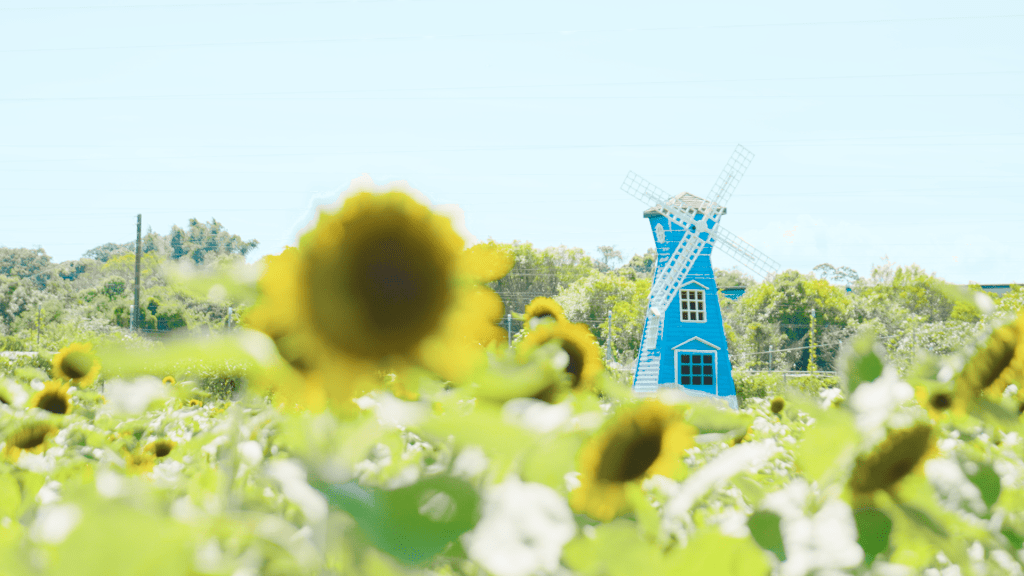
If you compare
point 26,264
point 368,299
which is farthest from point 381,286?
point 26,264

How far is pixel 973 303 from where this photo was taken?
2.93ft

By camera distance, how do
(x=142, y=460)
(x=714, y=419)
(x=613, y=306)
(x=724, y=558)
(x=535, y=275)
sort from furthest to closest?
(x=535, y=275)
(x=613, y=306)
(x=142, y=460)
(x=714, y=419)
(x=724, y=558)

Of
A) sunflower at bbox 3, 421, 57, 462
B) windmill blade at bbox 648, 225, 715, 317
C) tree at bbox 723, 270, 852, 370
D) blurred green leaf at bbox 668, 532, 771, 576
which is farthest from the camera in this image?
tree at bbox 723, 270, 852, 370

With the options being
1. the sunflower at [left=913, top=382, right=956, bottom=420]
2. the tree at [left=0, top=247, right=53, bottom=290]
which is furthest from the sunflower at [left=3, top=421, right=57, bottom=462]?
the tree at [left=0, top=247, right=53, bottom=290]

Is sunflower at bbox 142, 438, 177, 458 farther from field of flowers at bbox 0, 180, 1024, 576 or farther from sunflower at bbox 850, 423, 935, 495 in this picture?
sunflower at bbox 850, 423, 935, 495

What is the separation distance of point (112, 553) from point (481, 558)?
18 centimetres

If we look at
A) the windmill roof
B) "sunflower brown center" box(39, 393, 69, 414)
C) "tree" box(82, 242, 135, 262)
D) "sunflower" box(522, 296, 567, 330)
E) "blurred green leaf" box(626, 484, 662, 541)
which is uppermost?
the windmill roof

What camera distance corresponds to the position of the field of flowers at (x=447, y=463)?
33 cm

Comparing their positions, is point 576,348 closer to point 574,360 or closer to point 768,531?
point 574,360

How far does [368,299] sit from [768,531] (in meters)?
0.38

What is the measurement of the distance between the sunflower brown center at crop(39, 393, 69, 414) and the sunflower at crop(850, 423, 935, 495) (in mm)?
1841

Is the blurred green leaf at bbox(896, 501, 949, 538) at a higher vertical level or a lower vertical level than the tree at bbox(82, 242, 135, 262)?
higher

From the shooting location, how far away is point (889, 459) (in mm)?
647

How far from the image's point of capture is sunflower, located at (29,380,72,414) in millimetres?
1770
